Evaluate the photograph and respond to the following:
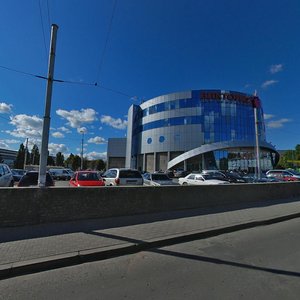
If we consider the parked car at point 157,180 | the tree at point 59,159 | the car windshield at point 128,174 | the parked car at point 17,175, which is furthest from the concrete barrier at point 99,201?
the tree at point 59,159

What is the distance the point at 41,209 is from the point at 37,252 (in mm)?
2435

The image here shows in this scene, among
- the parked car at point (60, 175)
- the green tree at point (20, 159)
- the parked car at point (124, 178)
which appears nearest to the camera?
the parked car at point (124, 178)

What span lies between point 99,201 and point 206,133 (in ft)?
188

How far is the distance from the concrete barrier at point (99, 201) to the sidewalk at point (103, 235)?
0.33 m

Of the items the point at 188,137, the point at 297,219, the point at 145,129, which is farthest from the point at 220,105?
the point at 297,219

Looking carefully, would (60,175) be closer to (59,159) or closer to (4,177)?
(4,177)

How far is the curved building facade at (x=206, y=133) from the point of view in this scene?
61.2 metres

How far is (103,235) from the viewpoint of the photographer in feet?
21.7

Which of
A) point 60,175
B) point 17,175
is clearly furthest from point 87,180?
point 60,175

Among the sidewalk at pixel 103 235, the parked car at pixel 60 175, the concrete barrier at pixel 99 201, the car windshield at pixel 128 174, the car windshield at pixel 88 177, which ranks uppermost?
the parked car at pixel 60 175

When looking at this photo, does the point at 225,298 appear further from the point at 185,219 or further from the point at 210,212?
the point at 210,212

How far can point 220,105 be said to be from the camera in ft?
210

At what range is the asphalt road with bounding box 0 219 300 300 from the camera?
3.85m

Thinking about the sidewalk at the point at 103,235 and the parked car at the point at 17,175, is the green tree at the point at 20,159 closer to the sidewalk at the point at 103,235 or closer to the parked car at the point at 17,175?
the parked car at the point at 17,175
